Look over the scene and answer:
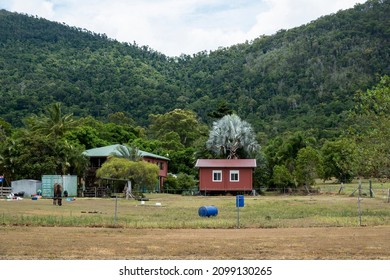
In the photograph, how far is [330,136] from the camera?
96375mm

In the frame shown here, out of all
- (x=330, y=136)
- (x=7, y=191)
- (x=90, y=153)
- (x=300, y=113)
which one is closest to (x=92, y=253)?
(x=7, y=191)

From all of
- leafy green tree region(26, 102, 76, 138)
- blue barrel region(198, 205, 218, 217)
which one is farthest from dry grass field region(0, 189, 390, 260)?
leafy green tree region(26, 102, 76, 138)

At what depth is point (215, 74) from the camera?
163875 mm

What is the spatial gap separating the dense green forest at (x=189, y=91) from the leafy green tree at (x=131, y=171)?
25.6 feet

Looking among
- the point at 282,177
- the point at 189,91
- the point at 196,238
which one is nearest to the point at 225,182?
→ the point at 282,177

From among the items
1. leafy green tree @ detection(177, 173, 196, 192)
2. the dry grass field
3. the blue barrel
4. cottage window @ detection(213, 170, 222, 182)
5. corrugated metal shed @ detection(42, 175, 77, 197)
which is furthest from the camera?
leafy green tree @ detection(177, 173, 196, 192)

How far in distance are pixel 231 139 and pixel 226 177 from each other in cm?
853

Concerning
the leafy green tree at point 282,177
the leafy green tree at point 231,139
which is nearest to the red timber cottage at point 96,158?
the leafy green tree at point 231,139

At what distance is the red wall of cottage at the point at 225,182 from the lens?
207 ft

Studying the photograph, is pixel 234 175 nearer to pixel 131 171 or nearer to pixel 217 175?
pixel 217 175

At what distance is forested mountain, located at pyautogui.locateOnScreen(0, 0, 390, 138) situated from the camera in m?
125

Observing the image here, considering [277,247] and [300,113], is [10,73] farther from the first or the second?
[277,247]

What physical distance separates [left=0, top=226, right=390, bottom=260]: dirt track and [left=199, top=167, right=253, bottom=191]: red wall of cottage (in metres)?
39.4

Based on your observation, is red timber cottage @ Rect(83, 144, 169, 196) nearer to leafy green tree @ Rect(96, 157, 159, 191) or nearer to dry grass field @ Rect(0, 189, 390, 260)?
leafy green tree @ Rect(96, 157, 159, 191)
